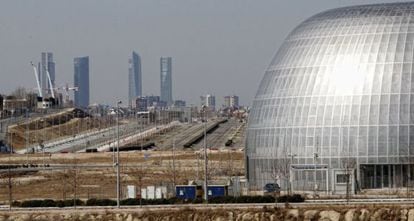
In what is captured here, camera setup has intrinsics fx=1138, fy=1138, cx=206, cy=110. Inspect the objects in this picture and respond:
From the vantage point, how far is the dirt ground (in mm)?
124062

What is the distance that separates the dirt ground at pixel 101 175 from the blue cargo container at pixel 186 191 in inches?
433

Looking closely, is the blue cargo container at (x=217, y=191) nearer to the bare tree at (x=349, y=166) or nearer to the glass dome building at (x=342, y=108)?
the glass dome building at (x=342, y=108)

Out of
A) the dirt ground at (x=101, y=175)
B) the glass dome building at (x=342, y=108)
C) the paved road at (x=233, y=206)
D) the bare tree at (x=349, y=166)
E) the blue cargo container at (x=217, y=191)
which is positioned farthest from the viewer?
the dirt ground at (x=101, y=175)

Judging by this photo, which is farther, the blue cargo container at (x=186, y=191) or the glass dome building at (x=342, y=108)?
the glass dome building at (x=342, y=108)

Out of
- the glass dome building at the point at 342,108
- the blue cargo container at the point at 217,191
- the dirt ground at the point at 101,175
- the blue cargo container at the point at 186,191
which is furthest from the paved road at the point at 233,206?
the dirt ground at the point at 101,175

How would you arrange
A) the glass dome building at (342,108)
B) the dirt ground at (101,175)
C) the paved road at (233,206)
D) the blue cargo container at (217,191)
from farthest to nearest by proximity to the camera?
the dirt ground at (101,175)
the glass dome building at (342,108)
the blue cargo container at (217,191)
the paved road at (233,206)

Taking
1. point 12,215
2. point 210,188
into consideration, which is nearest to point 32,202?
point 12,215

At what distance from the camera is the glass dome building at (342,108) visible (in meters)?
113

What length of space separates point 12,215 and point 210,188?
19116mm

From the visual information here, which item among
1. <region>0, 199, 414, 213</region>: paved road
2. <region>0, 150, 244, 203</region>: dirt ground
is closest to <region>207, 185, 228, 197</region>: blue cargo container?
<region>0, 199, 414, 213</region>: paved road

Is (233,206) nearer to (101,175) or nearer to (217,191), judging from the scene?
(217,191)

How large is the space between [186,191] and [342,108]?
21744 millimetres

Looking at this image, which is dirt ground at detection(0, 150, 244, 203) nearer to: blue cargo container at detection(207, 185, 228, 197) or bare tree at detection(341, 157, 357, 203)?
blue cargo container at detection(207, 185, 228, 197)

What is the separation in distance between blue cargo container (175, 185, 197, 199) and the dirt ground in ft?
36.1
